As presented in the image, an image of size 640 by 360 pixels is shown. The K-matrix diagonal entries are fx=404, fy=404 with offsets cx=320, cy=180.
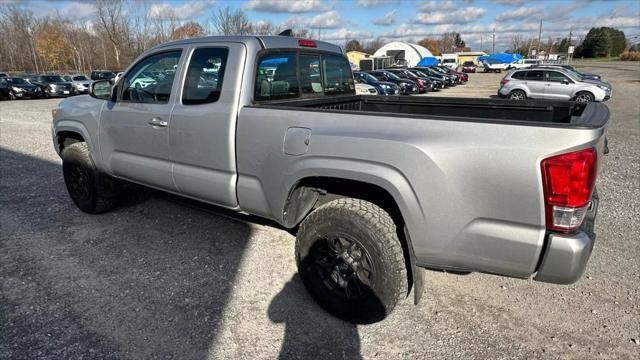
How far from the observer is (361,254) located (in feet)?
8.86

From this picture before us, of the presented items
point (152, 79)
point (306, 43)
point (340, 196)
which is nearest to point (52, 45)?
point (152, 79)

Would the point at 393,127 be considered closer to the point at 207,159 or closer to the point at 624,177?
the point at 207,159

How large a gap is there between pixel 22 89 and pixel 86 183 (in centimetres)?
2632

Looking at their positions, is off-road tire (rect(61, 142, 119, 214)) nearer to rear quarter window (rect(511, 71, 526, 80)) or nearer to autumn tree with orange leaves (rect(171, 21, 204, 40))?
rear quarter window (rect(511, 71, 526, 80))

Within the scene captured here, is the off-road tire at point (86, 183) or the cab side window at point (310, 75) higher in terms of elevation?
the cab side window at point (310, 75)

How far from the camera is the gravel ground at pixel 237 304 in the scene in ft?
8.57

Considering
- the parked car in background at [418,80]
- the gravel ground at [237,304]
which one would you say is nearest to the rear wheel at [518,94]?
the parked car in background at [418,80]

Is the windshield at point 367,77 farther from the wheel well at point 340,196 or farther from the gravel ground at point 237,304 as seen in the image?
the wheel well at point 340,196

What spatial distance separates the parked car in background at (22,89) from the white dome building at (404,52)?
190ft

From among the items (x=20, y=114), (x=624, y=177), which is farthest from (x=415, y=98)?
(x=20, y=114)

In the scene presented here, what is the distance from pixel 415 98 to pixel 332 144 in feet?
6.25

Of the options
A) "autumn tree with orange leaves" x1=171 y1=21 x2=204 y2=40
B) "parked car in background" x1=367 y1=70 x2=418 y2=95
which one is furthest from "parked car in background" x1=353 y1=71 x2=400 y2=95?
"autumn tree with orange leaves" x1=171 y1=21 x2=204 y2=40

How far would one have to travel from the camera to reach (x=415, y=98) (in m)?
4.12

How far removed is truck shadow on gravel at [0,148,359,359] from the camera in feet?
8.70
